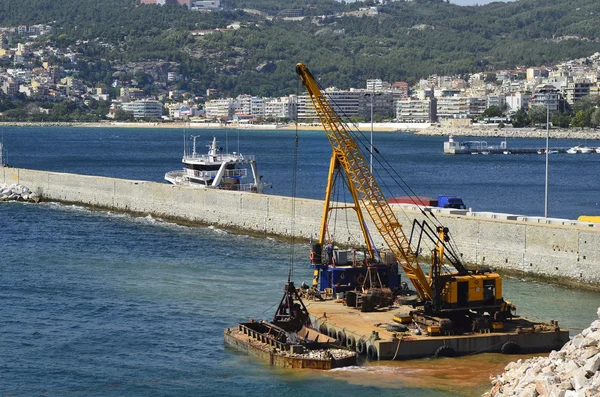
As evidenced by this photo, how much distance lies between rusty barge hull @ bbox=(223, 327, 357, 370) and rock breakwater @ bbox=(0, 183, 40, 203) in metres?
40.2

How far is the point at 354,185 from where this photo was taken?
32.2m

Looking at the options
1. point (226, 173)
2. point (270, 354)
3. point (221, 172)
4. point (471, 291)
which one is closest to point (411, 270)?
point (471, 291)

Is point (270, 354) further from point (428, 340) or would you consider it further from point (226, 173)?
point (226, 173)

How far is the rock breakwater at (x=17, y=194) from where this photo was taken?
66.6 m

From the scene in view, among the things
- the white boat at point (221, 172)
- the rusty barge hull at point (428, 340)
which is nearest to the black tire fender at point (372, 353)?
the rusty barge hull at point (428, 340)

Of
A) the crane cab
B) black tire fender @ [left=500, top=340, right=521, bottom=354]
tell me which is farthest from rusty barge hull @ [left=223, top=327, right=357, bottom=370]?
black tire fender @ [left=500, top=340, right=521, bottom=354]

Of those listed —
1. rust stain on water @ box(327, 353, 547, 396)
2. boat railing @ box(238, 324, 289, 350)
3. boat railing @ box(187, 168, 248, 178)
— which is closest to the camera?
rust stain on water @ box(327, 353, 547, 396)

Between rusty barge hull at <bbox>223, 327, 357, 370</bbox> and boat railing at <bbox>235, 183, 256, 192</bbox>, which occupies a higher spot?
boat railing at <bbox>235, 183, 256, 192</bbox>

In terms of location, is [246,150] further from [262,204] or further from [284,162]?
[262,204]

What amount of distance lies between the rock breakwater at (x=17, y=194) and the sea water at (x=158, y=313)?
1112 cm

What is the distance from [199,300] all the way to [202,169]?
28.5 m

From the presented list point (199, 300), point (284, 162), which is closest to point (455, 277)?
point (199, 300)

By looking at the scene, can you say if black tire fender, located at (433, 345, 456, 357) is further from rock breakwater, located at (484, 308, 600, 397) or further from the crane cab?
rock breakwater, located at (484, 308, 600, 397)

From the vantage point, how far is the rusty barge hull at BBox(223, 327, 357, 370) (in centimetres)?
2558
